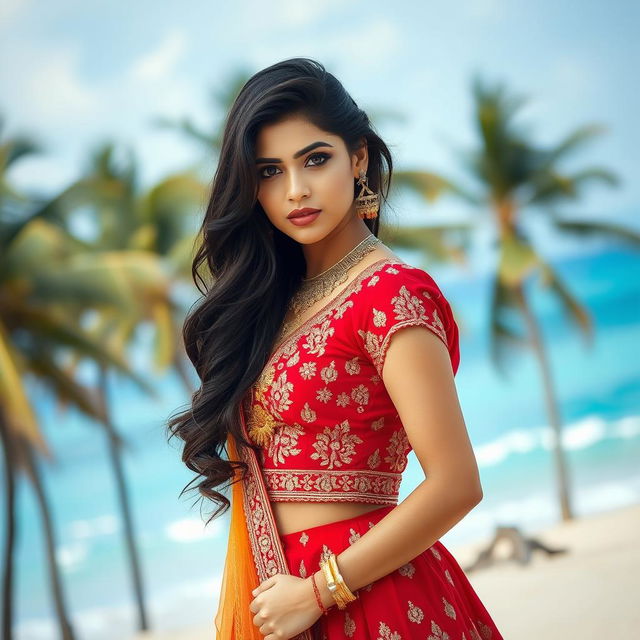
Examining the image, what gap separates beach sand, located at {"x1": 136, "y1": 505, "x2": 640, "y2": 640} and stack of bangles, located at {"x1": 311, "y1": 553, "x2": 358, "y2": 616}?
567 cm

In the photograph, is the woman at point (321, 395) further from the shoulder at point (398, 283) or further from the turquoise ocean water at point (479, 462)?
the turquoise ocean water at point (479, 462)

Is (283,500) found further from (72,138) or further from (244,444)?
(72,138)

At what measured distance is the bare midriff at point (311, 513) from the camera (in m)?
1.92

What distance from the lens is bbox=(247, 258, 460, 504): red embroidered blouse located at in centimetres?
183

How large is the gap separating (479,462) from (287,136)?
25694 millimetres

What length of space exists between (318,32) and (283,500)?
32311mm

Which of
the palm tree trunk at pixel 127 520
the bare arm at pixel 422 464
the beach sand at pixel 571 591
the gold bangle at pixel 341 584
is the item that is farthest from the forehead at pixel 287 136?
the palm tree trunk at pixel 127 520

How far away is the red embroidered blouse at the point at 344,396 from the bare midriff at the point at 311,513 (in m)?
0.02

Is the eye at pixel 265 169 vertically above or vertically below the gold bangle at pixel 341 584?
above

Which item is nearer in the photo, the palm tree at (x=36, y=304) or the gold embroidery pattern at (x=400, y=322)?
the gold embroidery pattern at (x=400, y=322)

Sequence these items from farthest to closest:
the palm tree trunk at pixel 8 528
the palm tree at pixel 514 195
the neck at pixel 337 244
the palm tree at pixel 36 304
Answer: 1. the palm tree at pixel 514 195
2. the palm tree trunk at pixel 8 528
3. the palm tree at pixel 36 304
4. the neck at pixel 337 244

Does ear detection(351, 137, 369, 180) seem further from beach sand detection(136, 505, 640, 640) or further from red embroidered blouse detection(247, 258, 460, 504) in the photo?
beach sand detection(136, 505, 640, 640)

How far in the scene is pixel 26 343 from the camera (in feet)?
42.2

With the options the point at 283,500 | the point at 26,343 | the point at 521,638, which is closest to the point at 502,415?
the point at 26,343
